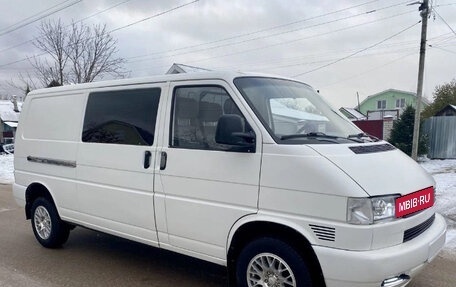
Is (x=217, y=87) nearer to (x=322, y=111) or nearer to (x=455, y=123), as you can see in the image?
(x=322, y=111)

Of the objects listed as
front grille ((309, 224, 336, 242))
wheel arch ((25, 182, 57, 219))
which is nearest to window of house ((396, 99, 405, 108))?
wheel arch ((25, 182, 57, 219))

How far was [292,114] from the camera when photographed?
156 inches

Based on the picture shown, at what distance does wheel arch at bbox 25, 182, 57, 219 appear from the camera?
5719 mm

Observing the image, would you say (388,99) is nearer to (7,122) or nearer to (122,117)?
(7,122)

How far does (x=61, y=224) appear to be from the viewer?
564 cm

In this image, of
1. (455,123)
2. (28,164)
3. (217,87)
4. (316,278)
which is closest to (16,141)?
(28,164)

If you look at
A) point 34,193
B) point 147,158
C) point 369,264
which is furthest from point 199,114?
point 34,193

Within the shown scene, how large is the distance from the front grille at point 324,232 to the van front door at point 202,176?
21.8 inches

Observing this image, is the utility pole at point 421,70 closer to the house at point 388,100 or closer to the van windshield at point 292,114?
the van windshield at point 292,114

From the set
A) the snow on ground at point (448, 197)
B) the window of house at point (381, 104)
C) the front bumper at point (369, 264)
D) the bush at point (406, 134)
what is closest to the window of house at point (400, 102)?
the window of house at point (381, 104)

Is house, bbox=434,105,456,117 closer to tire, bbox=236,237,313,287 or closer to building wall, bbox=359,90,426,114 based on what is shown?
tire, bbox=236,237,313,287

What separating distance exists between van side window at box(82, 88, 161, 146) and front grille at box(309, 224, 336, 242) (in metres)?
1.94

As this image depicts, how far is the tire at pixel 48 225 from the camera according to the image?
222 inches

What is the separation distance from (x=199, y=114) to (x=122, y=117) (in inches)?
44.5
